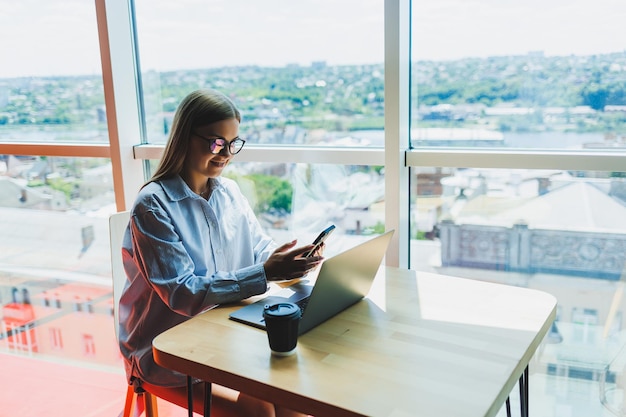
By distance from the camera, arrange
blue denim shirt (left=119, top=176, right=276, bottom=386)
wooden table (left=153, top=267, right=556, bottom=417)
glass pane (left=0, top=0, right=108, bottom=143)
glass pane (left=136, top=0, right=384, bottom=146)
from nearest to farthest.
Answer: wooden table (left=153, top=267, right=556, bottom=417)
blue denim shirt (left=119, top=176, right=276, bottom=386)
glass pane (left=136, top=0, right=384, bottom=146)
glass pane (left=0, top=0, right=108, bottom=143)

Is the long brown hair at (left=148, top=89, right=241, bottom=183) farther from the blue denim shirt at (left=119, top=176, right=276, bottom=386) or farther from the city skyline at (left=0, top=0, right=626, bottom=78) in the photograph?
the city skyline at (left=0, top=0, right=626, bottom=78)

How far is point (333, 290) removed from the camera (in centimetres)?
140

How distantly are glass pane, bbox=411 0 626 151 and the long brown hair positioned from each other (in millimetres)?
812

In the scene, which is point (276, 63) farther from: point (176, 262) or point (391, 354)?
point (391, 354)

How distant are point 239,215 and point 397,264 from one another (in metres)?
0.63

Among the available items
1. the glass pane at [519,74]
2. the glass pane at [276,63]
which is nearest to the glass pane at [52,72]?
the glass pane at [276,63]

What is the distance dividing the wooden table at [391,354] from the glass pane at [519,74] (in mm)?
686

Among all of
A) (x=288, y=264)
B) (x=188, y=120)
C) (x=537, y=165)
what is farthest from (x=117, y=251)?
(x=537, y=165)

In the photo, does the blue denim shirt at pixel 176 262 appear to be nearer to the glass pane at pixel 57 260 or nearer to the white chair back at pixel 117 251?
the white chair back at pixel 117 251

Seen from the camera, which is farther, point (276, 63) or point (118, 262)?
point (276, 63)

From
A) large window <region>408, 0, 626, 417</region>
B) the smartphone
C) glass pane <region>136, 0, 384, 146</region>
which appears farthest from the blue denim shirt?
large window <region>408, 0, 626, 417</region>

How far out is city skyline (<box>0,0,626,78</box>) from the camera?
1956 millimetres

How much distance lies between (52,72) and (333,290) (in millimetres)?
2196

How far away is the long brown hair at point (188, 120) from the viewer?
1.71m
